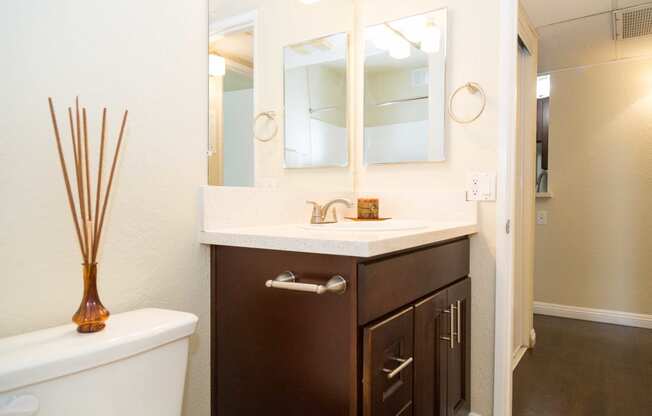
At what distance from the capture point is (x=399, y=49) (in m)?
1.91

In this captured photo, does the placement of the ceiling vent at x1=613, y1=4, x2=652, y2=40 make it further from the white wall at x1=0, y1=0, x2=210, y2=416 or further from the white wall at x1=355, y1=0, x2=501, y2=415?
the white wall at x1=0, y1=0, x2=210, y2=416

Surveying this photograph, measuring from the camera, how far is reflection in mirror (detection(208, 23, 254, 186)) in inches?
50.8

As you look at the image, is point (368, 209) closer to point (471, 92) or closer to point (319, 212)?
point (319, 212)

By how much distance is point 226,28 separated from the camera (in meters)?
1.34

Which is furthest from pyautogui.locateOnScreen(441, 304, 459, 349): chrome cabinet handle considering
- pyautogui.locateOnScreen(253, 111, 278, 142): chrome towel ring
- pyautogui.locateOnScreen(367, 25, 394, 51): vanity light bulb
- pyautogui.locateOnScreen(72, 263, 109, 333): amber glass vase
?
pyautogui.locateOnScreen(367, 25, 394, 51): vanity light bulb

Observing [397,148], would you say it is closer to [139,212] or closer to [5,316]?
[139,212]

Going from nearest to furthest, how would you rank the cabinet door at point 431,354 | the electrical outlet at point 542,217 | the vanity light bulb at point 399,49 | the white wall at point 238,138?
the cabinet door at point 431,354
the white wall at point 238,138
the vanity light bulb at point 399,49
the electrical outlet at point 542,217

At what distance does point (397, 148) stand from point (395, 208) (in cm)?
28

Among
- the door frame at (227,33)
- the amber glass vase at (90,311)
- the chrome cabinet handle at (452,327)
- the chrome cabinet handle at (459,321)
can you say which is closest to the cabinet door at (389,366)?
the chrome cabinet handle at (452,327)

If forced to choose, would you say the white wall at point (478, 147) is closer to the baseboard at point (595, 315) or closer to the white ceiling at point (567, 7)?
the white ceiling at point (567, 7)

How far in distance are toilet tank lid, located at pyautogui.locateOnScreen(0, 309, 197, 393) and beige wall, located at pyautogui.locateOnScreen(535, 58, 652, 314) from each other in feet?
11.2

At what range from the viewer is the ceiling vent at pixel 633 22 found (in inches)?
96.4

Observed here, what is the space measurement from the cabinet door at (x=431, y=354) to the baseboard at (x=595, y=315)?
259 cm

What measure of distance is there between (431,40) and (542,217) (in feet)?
7.72
